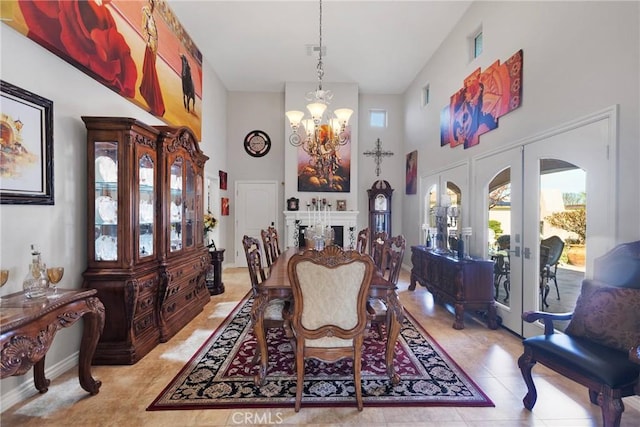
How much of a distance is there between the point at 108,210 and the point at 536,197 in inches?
164

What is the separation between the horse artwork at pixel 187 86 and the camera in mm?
4875

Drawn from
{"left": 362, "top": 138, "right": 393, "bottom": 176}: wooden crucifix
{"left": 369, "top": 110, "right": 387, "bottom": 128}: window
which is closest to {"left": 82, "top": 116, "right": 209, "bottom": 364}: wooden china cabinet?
{"left": 362, "top": 138, "right": 393, "bottom": 176}: wooden crucifix

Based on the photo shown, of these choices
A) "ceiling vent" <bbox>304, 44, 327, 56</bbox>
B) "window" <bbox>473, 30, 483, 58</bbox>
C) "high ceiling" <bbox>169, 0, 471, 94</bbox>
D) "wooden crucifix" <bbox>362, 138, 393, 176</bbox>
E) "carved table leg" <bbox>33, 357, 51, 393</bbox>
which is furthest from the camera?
"wooden crucifix" <bbox>362, 138, 393, 176</bbox>

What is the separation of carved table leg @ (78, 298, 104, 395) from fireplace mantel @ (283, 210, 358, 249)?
4936mm

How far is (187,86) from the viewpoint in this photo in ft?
16.5

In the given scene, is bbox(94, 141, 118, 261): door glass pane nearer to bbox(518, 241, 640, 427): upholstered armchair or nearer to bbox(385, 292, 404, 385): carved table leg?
bbox(385, 292, 404, 385): carved table leg

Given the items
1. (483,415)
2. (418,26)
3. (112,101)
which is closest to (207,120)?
(112,101)

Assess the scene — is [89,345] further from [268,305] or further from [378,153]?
[378,153]

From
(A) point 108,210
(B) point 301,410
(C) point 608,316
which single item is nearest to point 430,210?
(C) point 608,316

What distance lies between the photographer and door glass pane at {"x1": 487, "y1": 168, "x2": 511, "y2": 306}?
139 inches

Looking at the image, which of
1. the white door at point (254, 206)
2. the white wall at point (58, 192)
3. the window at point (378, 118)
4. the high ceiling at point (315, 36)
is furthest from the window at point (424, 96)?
the white wall at point (58, 192)

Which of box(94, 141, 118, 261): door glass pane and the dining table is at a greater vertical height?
box(94, 141, 118, 261): door glass pane

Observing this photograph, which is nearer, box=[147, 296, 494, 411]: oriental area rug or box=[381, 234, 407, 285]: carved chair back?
box=[147, 296, 494, 411]: oriental area rug

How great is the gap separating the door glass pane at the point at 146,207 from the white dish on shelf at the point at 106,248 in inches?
7.8
